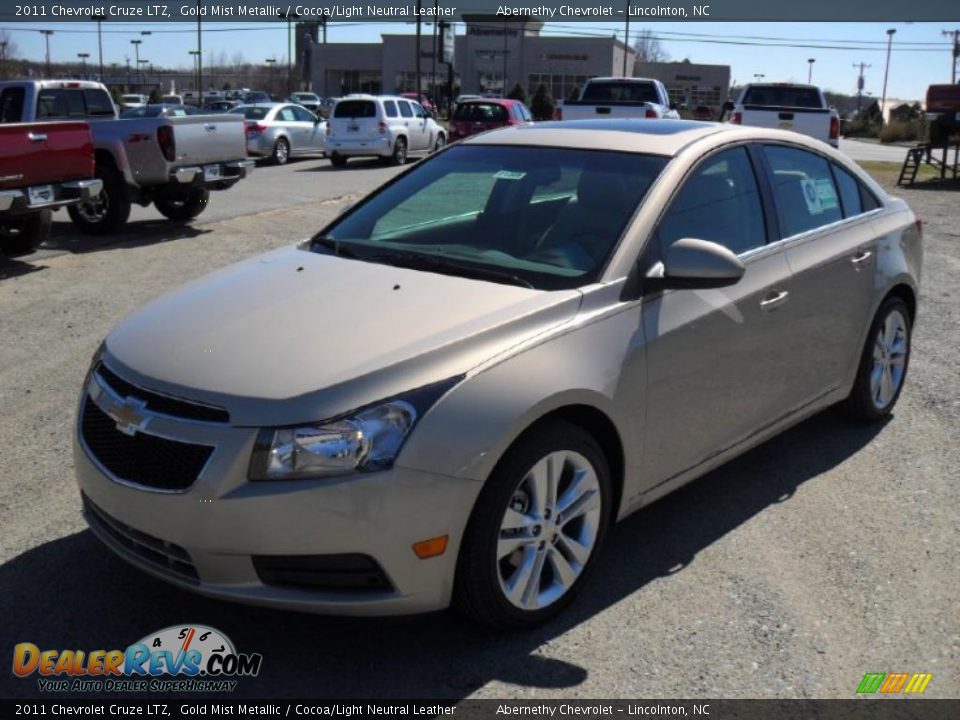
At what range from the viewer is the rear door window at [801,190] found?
15.2 ft

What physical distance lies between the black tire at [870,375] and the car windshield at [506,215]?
1906mm

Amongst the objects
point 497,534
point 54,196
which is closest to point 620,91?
Result: point 54,196

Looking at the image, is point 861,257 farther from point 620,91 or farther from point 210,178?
point 620,91

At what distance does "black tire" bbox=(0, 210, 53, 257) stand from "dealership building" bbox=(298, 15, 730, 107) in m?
80.4

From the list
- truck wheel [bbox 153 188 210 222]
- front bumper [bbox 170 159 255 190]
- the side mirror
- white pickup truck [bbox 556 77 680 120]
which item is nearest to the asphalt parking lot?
the side mirror

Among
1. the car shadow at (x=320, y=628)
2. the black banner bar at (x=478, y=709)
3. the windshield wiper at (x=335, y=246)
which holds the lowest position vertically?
the black banner bar at (x=478, y=709)

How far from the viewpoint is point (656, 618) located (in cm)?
348

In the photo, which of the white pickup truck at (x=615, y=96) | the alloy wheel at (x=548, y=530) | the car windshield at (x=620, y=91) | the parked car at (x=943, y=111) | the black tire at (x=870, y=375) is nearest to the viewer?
the alloy wheel at (x=548, y=530)

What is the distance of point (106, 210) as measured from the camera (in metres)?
12.2

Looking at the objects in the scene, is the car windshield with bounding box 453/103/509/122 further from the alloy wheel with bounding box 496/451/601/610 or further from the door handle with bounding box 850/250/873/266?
the alloy wheel with bounding box 496/451/601/610

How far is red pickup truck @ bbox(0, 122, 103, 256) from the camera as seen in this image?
9453 millimetres

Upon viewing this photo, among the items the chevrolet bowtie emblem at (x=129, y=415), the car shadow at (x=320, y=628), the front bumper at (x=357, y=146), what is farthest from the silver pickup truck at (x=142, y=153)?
the front bumper at (x=357, y=146)

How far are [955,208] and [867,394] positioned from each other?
46.6 feet

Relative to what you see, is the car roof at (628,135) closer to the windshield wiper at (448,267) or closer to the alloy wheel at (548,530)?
the windshield wiper at (448,267)
